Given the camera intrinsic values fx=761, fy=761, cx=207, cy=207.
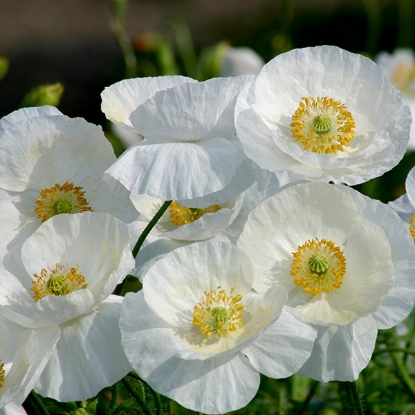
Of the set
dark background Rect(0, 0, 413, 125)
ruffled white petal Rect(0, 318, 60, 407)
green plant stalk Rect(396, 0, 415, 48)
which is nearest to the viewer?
ruffled white petal Rect(0, 318, 60, 407)

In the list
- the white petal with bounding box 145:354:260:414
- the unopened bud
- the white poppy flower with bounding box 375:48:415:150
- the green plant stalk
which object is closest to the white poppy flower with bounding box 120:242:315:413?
the white petal with bounding box 145:354:260:414

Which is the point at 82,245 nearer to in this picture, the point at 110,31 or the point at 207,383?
the point at 207,383

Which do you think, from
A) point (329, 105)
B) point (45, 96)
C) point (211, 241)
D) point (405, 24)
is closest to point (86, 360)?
point (211, 241)

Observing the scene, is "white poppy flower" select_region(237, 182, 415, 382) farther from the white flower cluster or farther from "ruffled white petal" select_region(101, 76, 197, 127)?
"ruffled white petal" select_region(101, 76, 197, 127)

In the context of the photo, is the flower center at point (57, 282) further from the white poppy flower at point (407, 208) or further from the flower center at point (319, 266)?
the white poppy flower at point (407, 208)

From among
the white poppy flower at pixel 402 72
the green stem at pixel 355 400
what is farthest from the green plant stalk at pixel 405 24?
the green stem at pixel 355 400

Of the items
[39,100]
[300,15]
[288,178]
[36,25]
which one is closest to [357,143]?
[288,178]

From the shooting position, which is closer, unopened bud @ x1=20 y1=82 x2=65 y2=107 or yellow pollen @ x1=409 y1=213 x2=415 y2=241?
yellow pollen @ x1=409 y1=213 x2=415 y2=241
